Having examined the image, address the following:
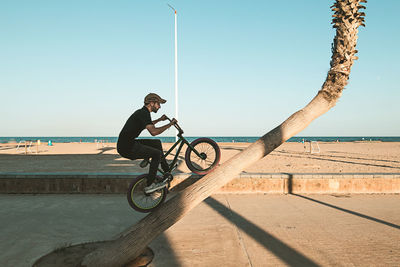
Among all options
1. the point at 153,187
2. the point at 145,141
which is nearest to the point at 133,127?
the point at 145,141

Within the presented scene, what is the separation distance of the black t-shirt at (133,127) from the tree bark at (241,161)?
1.45m

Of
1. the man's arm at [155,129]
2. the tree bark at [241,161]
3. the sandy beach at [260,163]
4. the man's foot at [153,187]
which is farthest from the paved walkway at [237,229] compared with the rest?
the sandy beach at [260,163]

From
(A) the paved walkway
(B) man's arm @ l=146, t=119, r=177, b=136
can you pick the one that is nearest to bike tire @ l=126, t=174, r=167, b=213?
(A) the paved walkway

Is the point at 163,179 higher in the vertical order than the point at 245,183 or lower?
higher

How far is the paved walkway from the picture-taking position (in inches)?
146

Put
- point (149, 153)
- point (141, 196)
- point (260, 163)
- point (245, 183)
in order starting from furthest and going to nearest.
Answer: point (260, 163)
point (245, 183)
point (141, 196)
point (149, 153)

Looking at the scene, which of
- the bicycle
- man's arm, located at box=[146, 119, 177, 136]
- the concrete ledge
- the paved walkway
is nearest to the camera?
the paved walkway

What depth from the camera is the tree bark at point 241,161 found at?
3.35 meters

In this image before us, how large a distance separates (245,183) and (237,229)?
10.4 ft

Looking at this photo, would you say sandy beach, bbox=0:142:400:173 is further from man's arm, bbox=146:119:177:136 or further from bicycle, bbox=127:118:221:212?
man's arm, bbox=146:119:177:136

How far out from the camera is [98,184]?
7961 mm

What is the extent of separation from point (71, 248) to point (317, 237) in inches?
154

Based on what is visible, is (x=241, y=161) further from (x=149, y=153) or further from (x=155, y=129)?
(x=149, y=153)

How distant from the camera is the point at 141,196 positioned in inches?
202
